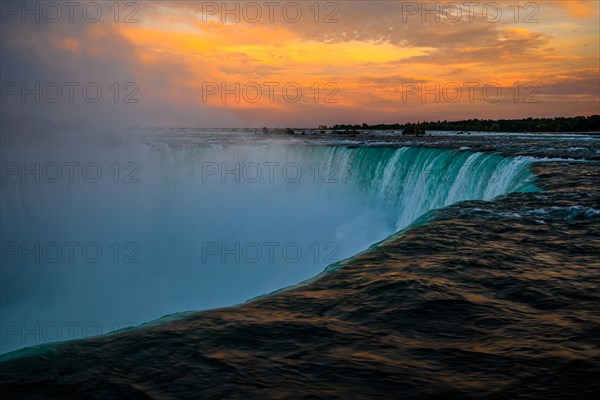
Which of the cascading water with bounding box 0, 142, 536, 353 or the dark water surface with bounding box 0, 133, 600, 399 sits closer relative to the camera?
the dark water surface with bounding box 0, 133, 600, 399

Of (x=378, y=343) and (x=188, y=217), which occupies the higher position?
(x=378, y=343)

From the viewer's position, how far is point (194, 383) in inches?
142

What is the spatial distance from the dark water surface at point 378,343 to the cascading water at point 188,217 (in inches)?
375

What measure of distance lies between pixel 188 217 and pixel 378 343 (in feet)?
84.2

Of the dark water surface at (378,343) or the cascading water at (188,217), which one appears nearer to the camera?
the dark water surface at (378,343)

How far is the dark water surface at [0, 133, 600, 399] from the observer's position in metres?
3.52

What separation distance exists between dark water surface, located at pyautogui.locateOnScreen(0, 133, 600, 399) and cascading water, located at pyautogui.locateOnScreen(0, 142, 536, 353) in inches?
375

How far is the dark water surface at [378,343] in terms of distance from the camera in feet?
11.6

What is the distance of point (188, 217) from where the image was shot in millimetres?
28703

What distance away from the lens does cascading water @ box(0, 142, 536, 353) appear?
60.3ft

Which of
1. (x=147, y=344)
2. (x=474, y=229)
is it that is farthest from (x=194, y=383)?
(x=474, y=229)

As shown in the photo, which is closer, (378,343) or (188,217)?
(378,343)

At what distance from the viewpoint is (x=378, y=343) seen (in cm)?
430

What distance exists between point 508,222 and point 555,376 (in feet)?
20.0
